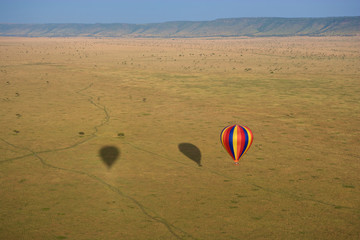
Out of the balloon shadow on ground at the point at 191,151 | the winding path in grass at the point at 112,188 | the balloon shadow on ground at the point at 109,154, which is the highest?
the balloon shadow on ground at the point at 191,151

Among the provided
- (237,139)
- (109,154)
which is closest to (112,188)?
(109,154)

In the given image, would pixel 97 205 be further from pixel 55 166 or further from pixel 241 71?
pixel 241 71

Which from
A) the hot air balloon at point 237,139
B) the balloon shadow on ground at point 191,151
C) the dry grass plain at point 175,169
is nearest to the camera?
the dry grass plain at point 175,169

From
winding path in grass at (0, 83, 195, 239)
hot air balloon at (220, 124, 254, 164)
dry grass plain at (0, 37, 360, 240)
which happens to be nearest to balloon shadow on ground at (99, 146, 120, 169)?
dry grass plain at (0, 37, 360, 240)

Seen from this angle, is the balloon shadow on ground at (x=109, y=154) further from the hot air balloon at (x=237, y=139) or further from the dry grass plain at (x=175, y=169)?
the hot air balloon at (x=237, y=139)

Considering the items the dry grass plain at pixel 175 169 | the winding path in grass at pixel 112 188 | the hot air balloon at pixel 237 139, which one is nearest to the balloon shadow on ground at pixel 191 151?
the dry grass plain at pixel 175 169

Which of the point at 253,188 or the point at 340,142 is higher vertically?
the point at 340,142

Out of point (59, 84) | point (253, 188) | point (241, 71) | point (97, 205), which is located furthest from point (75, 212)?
point (241, 71)

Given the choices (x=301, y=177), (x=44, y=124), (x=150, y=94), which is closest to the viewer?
(x=301, y=177)
